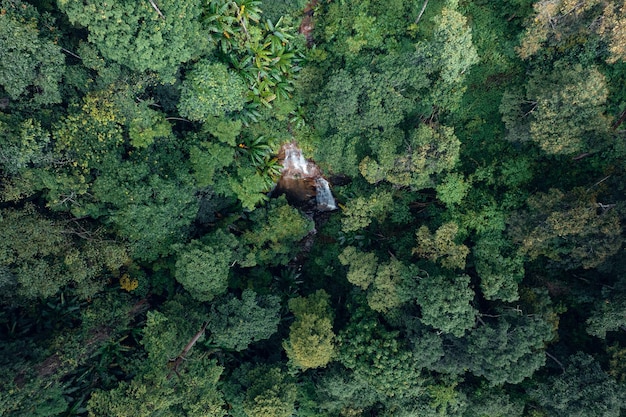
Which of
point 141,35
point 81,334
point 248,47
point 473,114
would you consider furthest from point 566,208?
point 81,334

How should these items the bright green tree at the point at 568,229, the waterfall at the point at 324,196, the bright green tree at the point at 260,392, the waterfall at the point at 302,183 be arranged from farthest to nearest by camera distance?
the waterfall at the point at 324,196 → the waterfall at the point at 302,183 → the bright green tree at the point at 260,392 → the bright green tree at the point at 568,229

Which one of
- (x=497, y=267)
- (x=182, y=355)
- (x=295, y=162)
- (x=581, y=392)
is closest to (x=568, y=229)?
(x=497, y=267)

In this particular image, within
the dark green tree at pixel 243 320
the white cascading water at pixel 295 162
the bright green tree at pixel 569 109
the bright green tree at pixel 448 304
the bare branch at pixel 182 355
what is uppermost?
the bright green tree at pixel 569 109

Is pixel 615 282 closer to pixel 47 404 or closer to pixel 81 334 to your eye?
pixel 81 334

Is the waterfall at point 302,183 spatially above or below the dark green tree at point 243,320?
above

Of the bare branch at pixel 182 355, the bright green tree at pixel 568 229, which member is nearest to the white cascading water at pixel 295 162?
the bare branch at pixel 182 355

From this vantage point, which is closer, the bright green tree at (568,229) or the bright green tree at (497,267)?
the bright green tree at (568,229)

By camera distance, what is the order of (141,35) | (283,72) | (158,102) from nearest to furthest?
(141,35) < (158,102) < (283,72)

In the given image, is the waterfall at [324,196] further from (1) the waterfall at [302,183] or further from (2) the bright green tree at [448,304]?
(2) the bright green tree at [448,304]
